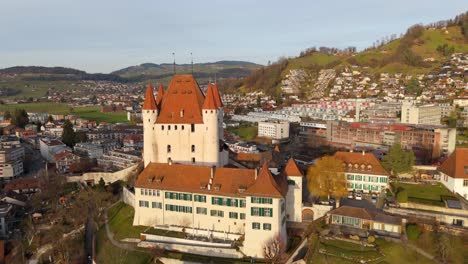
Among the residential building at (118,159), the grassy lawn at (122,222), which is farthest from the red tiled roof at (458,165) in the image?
the residential building at (118,159)

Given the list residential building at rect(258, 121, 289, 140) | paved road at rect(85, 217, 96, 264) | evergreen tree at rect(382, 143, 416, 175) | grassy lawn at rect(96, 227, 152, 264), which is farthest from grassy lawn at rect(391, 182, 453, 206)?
residential building at rect(258, 121, 289, 140)

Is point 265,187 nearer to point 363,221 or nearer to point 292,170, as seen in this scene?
point 292,170

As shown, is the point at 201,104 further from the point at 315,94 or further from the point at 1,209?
the point at 315,94

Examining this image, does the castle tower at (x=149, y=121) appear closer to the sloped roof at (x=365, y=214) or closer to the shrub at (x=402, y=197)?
the sloped roof at (x=365, y=214)

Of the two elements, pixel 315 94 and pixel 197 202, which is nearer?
pixel 197 202

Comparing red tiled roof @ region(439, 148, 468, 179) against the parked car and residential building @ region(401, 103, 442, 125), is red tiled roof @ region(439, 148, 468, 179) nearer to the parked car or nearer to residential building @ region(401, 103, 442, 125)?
the parked car

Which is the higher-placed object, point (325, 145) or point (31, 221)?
point (325, 145)

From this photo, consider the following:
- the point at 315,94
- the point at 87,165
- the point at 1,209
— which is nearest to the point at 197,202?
the point at 1,209
